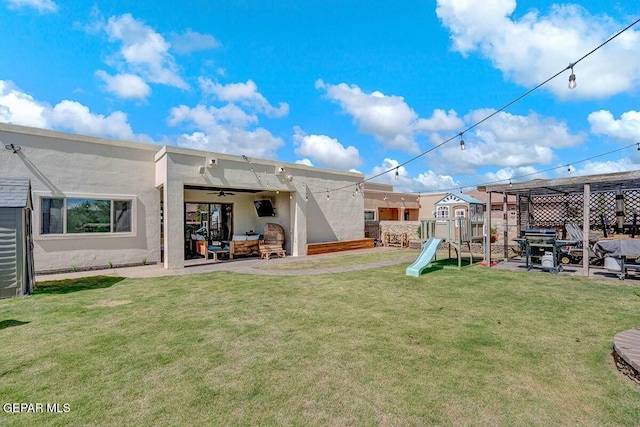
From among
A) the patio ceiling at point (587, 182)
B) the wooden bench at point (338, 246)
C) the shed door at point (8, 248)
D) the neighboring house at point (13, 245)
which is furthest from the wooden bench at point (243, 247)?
the patio ceiling at point (587, 182)

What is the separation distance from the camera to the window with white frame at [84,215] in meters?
8.95

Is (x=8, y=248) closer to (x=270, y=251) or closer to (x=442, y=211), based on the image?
(x=270, y=251)

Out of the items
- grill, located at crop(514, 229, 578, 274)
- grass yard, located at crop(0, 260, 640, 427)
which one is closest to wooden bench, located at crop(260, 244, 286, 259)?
grass yard, located at crop(0, 260, 640, 427)

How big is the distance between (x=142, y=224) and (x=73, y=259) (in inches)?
84.5

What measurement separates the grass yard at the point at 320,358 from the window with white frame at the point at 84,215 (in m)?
3.54

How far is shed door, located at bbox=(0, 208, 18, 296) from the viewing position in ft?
19.6

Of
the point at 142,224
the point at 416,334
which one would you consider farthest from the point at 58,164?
the point at 416,334

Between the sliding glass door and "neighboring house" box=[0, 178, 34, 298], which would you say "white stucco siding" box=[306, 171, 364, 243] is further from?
"neighboring house" box=[0, 178, 34, 298]

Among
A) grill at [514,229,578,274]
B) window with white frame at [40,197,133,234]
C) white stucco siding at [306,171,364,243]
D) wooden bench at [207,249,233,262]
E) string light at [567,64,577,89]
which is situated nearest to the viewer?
string light at [567,64,577,89]

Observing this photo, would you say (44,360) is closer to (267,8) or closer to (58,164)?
(58,164)

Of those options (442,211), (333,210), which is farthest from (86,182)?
(442,211)

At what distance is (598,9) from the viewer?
606 centimetres

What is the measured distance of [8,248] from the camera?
6.00 metres

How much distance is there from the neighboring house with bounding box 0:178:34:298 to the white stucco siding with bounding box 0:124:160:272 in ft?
9.03
